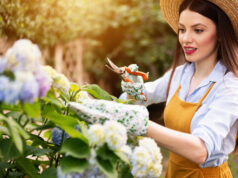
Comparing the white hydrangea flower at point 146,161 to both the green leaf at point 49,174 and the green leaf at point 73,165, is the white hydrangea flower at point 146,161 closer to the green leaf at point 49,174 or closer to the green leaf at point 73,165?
the green leaf at point 73,165

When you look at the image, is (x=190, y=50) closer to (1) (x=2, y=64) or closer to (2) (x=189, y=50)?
(2) (x=189, y=50)

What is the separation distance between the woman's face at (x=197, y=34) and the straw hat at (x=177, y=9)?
0.11 metres

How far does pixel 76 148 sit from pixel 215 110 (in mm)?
816

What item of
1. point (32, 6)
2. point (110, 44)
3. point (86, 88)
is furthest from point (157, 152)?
point (110, 44)

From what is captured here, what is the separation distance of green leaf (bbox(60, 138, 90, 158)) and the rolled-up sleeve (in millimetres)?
627

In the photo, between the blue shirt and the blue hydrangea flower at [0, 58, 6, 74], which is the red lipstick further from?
the blue hydrangea flower at [0, 58, 6, 74]

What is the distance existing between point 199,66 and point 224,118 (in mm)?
514

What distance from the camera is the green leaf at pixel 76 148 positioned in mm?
978

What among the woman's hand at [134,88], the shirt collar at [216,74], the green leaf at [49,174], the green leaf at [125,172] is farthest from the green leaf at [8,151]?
the shirt collar at [216,74]

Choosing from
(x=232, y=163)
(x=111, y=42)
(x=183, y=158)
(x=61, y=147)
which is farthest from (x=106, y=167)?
(x=111, y=42)

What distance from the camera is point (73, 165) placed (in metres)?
0.97

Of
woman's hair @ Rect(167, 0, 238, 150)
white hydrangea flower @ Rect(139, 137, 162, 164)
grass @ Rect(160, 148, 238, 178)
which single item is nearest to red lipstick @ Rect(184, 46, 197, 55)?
woman's hair @ Rect(167, 0, 238, 150)

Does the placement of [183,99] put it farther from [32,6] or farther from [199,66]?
[32,6]

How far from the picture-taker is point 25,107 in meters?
0.93
